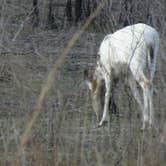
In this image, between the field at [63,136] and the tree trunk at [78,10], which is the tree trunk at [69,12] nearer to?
the tree trunk at [78,10]

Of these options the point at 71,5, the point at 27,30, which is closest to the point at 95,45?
the point at 27,30

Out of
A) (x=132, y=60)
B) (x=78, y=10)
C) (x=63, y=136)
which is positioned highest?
(x=78, y=10)

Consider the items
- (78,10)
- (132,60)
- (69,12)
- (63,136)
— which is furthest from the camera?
(69,12)

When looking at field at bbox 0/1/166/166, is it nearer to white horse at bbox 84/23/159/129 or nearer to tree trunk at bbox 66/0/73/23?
white horse at bbox 84/23/159/129

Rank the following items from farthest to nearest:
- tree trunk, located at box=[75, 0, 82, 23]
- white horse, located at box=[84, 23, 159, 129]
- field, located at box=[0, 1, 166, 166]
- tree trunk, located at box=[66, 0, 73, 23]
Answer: tree trunk, located at box=[66, 0, 73, 23]
tree trunk, located at box=[75, 0, 82, 23]
white horse, located at box=[84, 23, 159, 129]
field, located at box=[0, 1, 166, 166]

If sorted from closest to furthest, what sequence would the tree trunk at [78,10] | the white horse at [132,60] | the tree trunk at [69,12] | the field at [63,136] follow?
the field at [63,136] < the white horse at [132,60] < the tree trunk at [78,10] < the tree trunk at [69,12]

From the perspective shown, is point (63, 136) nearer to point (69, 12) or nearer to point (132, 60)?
point (132, 60)

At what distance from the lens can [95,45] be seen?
12648 millimetres

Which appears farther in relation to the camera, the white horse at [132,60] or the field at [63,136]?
the white horse at [132,60]

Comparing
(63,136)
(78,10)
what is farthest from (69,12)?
(63,136)

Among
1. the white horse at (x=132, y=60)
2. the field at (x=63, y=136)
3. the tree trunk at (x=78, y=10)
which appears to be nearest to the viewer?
the field at (x=63, y=136)

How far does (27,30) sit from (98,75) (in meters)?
5.52

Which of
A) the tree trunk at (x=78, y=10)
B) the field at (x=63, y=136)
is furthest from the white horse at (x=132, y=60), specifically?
the tree trunk at (x=78, y=10)

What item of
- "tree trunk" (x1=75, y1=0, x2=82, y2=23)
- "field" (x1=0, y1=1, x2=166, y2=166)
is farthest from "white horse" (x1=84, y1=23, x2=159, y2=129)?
"tree trunk" (x1=75, y1=0, x2=82, y2=23)
